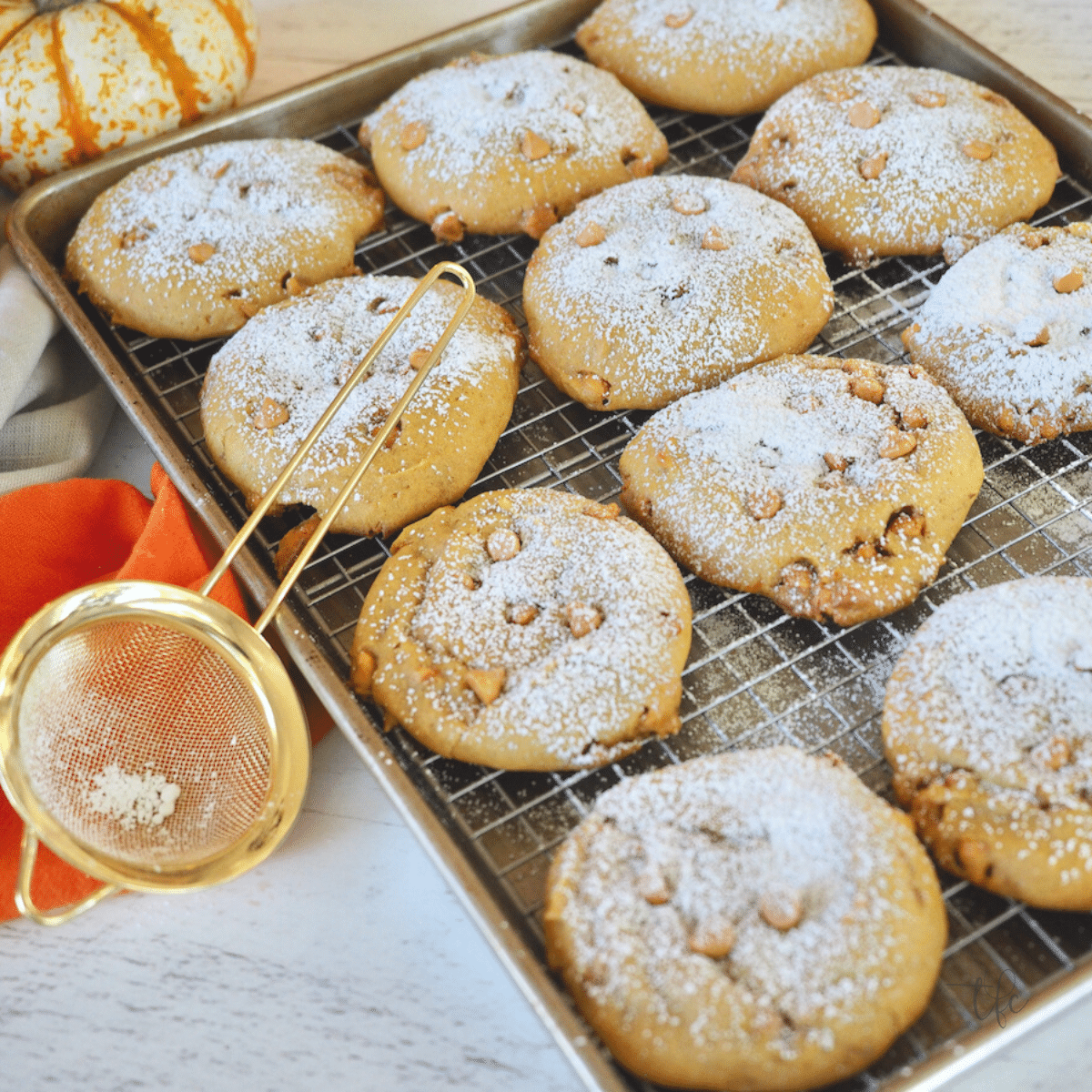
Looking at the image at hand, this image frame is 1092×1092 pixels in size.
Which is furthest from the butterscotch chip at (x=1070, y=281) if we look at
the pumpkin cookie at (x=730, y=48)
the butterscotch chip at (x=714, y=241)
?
the pumpkin cookie at (x=730, y=48)

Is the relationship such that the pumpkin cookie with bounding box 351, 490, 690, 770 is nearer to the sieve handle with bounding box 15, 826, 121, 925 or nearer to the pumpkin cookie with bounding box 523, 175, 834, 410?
the pumpkin cookie with bounding box 523, 175, 834, 410

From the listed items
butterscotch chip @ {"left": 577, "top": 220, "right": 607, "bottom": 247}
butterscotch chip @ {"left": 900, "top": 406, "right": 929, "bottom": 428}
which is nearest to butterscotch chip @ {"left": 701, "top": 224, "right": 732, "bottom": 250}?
butterscotch chip @ {"left": 577, "top": 220, "right": 607, "bottom": 247}

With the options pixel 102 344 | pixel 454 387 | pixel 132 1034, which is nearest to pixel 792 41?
pixel 454 387

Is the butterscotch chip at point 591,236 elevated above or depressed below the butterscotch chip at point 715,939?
above

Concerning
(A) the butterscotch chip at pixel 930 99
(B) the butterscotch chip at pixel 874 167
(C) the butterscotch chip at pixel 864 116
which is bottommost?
(B) the butterscotch chip at pixel 874 167

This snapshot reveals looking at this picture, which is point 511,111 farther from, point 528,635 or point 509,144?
point 528,635

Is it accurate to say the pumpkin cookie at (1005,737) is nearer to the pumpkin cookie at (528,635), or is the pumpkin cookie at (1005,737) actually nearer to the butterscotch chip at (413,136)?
the pumpkin cookie at (528,635)
